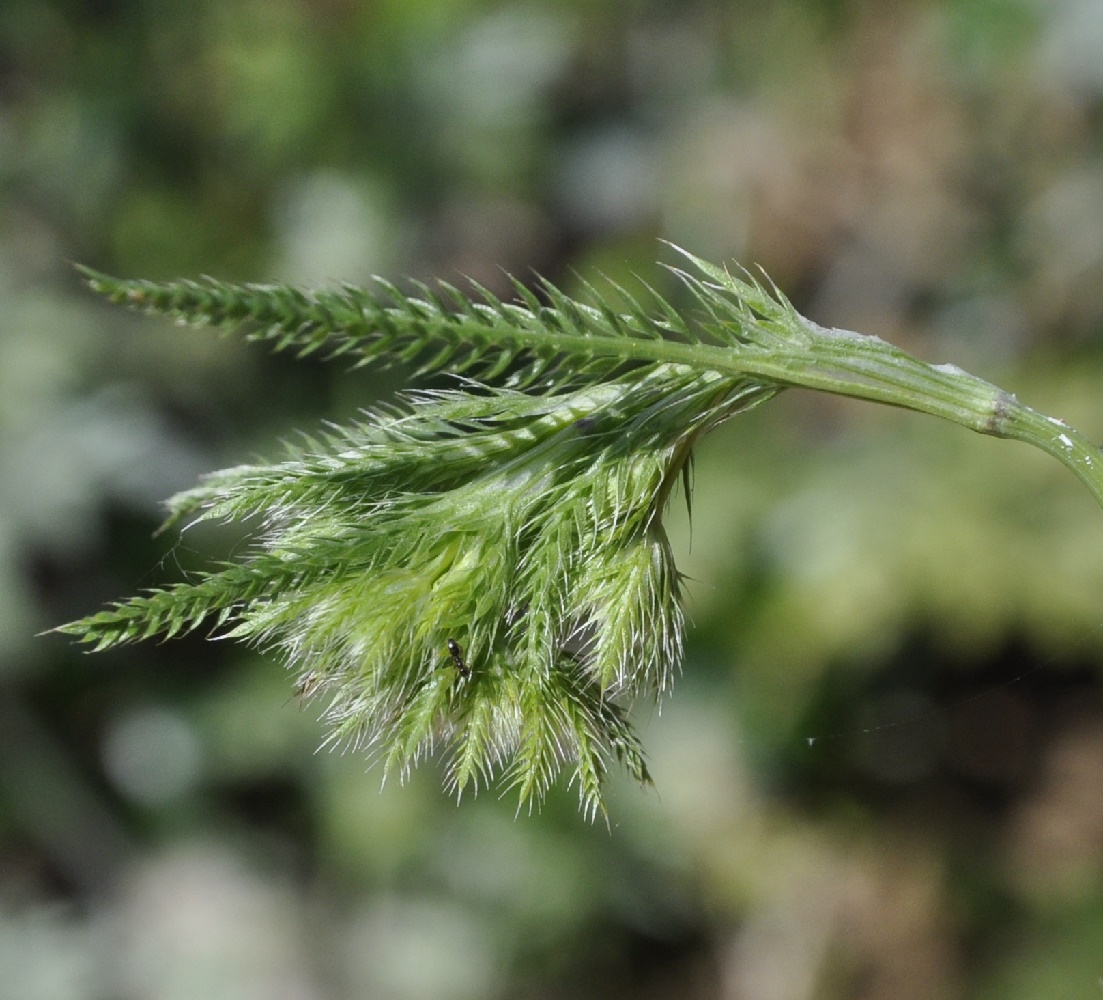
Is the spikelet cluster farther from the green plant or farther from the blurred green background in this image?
the blurred green background

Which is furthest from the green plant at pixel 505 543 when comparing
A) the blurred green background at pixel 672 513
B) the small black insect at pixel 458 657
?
the blurred green background at pixel 672 513

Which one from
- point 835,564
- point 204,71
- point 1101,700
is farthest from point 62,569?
point 1101,700

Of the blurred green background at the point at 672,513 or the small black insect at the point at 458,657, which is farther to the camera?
the blurred green background at the point at 672,513

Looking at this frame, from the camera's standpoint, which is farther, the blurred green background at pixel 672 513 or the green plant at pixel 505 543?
the blurred green background at pixel 672 513

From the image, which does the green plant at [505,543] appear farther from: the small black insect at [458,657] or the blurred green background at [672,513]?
the blurred green background at [672,513]
